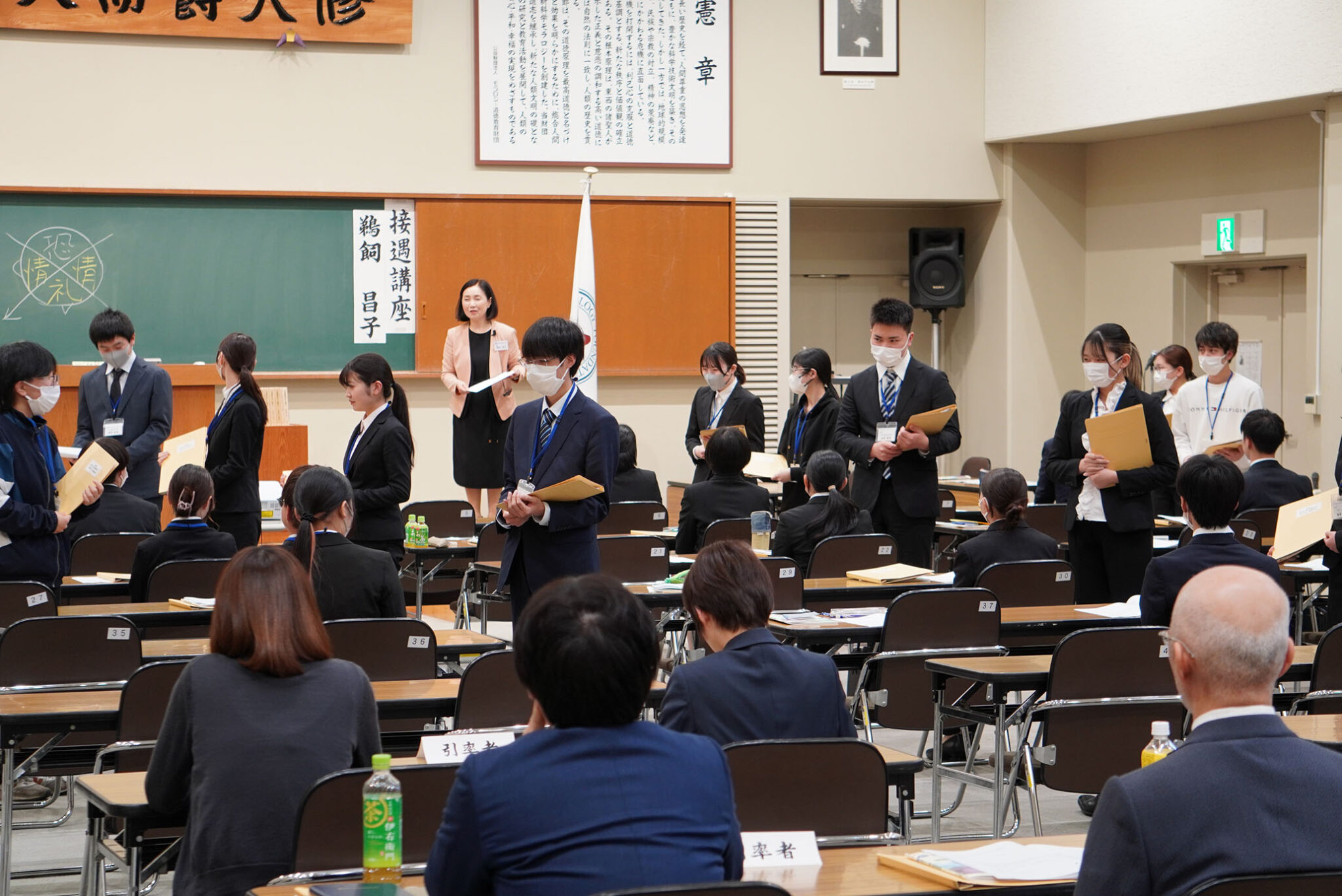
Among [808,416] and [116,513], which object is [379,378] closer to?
[116,513]

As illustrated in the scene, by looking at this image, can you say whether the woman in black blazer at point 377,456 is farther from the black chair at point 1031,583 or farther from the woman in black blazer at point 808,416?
the woman in black blazer at point 808,416

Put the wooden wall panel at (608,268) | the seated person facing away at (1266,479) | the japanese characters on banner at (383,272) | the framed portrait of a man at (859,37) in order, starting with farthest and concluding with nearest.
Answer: the framed portrait of a man at (859,37), the wooden wall panel at (608,268), the japanese characters on banner at (383,272), the seated person facing away at (1266,479)

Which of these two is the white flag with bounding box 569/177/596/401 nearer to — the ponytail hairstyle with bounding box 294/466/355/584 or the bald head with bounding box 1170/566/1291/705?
the ponytail hairstyle with bounding box 294/466/355/584

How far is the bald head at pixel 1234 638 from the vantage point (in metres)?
2.02

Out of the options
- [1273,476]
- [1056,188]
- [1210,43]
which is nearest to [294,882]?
[1273,476]

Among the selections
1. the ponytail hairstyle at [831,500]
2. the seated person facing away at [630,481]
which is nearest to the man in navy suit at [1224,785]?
the ponytail hairstyle at [831,500]

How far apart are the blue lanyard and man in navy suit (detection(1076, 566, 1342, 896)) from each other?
22.6 ft

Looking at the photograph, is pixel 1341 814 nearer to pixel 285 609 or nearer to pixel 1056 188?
pixel 285 609

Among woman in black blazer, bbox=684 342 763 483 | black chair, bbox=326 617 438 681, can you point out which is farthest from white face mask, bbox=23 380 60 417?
woman in black blazer, bbox=684 342 763 483

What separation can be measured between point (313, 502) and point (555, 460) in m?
0.91

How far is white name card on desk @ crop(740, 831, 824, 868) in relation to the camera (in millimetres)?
2566

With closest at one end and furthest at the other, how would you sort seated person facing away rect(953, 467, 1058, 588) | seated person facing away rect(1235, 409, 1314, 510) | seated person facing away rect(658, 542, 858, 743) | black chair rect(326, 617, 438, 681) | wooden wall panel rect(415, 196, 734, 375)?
seated person facing away rect(658, 542, 858, 743) → black chair rect(326, 617, 438, 681) → seated person facing away rect(953, 467, 1058, 588) → seated person facing away rect(1235, 409, 1314, 510) → wooden wall panel rect(415, 196, 734, 375)

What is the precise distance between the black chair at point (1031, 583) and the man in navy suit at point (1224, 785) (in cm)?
344

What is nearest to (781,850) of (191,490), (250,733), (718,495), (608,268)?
(250,733)
